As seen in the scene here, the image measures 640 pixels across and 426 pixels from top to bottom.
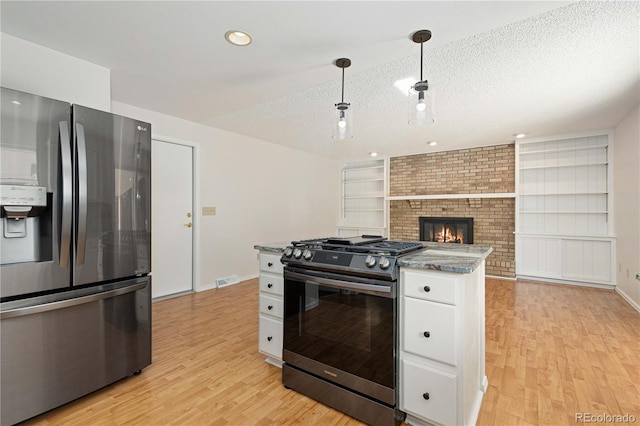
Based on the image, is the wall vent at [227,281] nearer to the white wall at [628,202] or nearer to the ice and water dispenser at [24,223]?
the ice and water dispenser at [24,223]

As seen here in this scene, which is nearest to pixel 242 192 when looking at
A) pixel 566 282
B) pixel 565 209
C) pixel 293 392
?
pixel 293 392

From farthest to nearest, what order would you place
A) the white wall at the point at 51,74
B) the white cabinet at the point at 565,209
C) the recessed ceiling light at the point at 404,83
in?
the white cabinet at the point at 565,209 < the recessed ceiling light at the point at 404,83 < the white wall at the point at 51,74

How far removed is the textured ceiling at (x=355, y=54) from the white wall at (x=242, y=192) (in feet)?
1.17

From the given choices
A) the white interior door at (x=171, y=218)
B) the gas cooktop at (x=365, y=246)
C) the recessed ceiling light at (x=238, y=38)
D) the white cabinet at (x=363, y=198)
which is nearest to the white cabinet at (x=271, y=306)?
the gas cooktop at (x=365, y=246)

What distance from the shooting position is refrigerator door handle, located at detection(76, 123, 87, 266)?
5.77ft

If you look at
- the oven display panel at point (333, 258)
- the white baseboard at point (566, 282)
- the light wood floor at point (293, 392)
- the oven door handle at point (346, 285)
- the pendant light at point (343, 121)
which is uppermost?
the pendant light at point (343, 121)

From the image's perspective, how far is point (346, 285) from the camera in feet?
5.50

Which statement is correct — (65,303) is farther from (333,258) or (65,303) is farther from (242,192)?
(242,192)

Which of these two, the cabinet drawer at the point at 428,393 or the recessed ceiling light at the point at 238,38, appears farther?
the recessed ceiling light at the point at 238,38

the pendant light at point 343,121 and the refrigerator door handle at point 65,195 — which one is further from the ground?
the pendant light at point 343,121

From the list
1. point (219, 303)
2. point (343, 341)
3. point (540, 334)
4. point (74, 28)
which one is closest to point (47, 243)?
point (74, 28)

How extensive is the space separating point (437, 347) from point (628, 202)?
13.6ft

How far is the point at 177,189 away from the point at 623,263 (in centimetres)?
612

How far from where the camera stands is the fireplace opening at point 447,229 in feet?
19.0
